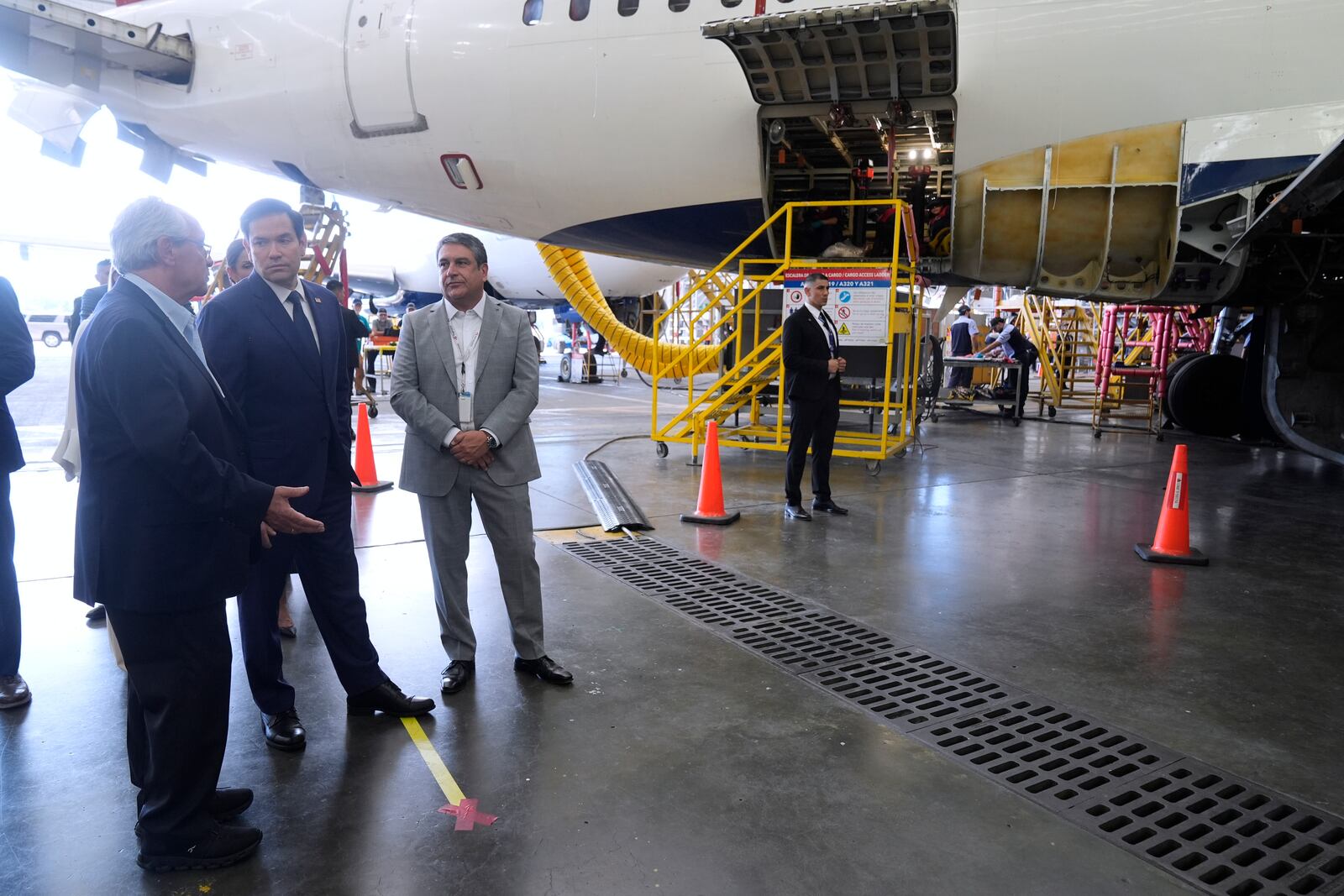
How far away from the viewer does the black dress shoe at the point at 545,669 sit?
3.22 meters

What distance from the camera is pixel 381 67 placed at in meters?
7.12

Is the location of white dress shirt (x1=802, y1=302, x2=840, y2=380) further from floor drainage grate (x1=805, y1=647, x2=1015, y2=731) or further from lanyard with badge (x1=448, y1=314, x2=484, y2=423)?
lanyard with badge (x1=448, y1=314, x2=484, y2=423)

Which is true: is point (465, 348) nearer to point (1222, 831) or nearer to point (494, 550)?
point (494, 550)

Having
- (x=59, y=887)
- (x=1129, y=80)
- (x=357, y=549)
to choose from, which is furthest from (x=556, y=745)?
(x=1129, y=80)

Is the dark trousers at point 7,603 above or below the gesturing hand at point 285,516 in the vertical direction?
below

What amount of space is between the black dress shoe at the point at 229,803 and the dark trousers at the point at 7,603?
130cm

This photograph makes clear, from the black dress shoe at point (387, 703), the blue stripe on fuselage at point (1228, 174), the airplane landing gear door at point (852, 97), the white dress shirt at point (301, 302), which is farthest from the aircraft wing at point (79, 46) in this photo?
the blue stripe on fuselage at point (1228, 174)

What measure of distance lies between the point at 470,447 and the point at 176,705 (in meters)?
1.31

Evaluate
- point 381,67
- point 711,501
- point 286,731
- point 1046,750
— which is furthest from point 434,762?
point 381,67

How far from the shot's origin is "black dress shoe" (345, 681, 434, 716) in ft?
9.61

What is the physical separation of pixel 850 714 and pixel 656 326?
6.16 meters

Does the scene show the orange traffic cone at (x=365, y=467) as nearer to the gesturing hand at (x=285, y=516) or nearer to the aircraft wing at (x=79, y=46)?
the aircraft wing at (x=79, y=46)

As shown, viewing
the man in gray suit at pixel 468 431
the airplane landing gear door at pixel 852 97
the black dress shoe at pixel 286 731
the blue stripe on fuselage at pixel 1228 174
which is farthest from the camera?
the blue stripe on fuselage at pixel 1228 174

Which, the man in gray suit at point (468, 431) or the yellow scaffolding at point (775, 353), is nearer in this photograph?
the man in gray suit at point (468, 431)
